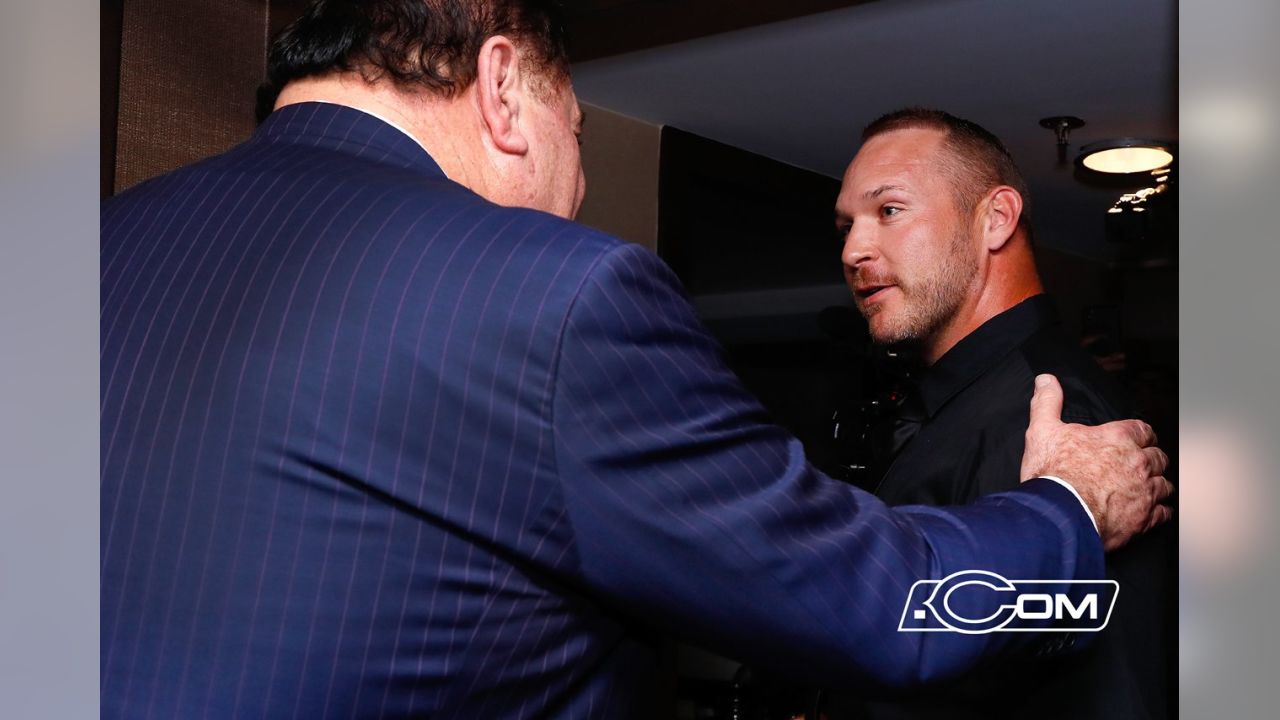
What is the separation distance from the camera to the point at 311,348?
0.42m

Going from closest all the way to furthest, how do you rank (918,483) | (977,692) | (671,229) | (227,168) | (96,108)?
(96,108)
(227,168)
(977,692)
(918,483)
(671,229)

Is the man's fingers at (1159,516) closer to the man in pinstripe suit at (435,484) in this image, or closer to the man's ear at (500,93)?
the man in pinstripe suit at (435,484)

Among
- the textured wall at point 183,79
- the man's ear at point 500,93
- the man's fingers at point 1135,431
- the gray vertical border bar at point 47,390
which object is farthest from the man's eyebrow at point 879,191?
the gray vertical border bar at point 47,390

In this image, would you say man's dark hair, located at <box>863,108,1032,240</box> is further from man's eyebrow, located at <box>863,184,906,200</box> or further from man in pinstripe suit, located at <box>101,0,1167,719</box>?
man in pinstripe suit, located at <box>101,0,1167,719</box>

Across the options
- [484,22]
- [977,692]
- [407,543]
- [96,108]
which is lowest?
[977,692]

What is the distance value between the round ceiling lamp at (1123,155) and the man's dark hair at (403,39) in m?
0.68

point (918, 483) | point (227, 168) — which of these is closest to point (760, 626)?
point (227, 168)

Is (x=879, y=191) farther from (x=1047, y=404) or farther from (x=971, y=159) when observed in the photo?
(x=1047, y=404)

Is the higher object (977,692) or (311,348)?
(311,348)

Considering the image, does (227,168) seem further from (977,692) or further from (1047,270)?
(1047,270)

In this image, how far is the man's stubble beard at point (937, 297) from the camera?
975mm

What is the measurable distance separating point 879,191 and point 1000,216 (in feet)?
0.38

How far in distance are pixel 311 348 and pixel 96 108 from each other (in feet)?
0.38

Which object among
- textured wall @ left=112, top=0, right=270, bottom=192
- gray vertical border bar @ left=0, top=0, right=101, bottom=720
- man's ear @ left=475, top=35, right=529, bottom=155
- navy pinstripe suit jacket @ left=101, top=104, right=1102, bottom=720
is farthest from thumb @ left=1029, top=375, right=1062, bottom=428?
textured wall @ left=112, top=0, right=270, bottom=192
